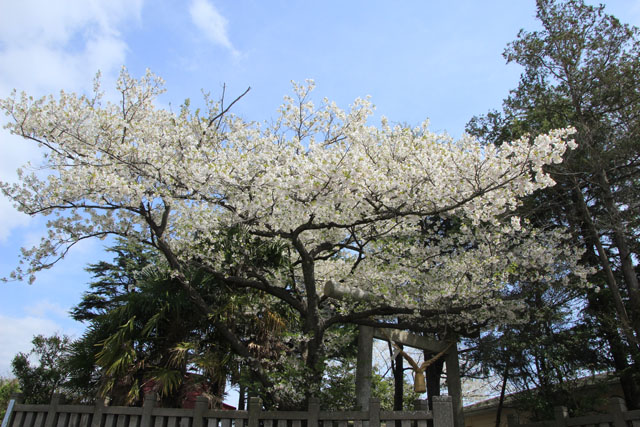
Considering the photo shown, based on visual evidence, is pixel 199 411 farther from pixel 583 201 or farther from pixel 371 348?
pixel 583 201

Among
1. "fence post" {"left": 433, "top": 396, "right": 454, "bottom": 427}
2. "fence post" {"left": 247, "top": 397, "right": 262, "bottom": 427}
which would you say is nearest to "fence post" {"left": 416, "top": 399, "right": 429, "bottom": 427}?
"fence post" {"left": 433, "top": 396, "right": 454, "bottom": 427}

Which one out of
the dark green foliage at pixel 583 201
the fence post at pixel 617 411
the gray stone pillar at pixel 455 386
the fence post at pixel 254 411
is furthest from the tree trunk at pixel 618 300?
the fence post at pixel 254 411

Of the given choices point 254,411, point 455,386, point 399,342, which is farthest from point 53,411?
point 455,386

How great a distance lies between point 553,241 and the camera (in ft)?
31.0

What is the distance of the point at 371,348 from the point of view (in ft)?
27.9

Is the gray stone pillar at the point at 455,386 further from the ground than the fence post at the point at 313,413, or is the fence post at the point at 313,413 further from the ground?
the gray stone pillar at the point at 455,386

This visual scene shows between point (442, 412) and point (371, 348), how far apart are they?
280cm

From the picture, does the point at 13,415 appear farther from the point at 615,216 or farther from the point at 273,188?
the point at 615,216

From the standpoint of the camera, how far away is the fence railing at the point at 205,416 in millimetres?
5867

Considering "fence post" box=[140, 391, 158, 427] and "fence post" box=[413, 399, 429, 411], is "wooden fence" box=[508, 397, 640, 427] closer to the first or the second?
"fence post" box=[413, 399, 429, 411]

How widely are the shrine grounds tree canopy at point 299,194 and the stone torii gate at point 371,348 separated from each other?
352 millimetres

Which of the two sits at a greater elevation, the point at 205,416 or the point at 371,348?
the point at 371,348

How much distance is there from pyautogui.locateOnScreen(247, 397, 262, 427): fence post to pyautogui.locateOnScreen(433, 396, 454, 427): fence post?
2.40m

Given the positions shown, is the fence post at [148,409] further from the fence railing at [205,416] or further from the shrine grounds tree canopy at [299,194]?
the shrine grounds tree canopy at [299,194]
